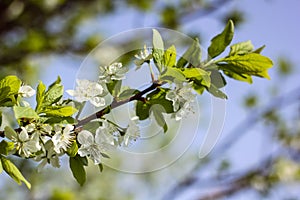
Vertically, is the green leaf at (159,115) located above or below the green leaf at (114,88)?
below

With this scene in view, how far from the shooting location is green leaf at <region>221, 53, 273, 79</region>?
491mm

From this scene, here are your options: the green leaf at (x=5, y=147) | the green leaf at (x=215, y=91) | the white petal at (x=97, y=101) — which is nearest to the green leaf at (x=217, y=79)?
the green leaf at (x=215, y=91)

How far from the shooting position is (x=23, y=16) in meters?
1.83

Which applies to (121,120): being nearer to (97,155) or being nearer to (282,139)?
(97,155)

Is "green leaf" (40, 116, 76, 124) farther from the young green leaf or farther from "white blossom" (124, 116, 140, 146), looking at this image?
the young green leaf

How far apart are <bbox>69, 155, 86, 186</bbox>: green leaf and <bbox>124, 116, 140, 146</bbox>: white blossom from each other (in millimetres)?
52

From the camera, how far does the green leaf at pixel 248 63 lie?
49 cm

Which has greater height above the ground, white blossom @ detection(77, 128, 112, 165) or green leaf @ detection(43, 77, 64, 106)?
green leaf @ detection(43, 77, 64, 106)

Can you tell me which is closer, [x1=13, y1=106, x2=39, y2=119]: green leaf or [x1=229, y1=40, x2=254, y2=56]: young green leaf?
[x1=13, y1=106, x2=39, y2=119]: green leaf

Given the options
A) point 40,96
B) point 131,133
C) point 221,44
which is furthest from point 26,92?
point 221,44

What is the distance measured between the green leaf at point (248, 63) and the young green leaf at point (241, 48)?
0.01 meters

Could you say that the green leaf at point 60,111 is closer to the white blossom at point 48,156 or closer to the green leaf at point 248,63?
the white blossom at point 48,156

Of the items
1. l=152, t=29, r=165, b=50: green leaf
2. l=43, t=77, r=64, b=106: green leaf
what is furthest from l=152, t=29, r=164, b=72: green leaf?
l=43, t=77, r=64, b=106: green leaf

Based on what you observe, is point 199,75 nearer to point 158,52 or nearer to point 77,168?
point 158,52
